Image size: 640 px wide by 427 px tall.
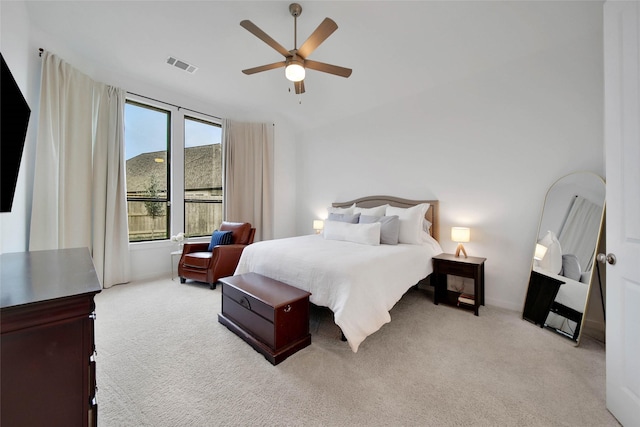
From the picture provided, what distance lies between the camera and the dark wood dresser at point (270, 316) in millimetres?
1889

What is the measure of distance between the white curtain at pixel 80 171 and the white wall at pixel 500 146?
385 centimetres

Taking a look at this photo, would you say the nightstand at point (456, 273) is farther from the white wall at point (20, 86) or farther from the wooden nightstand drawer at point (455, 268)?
the white wall at point (20, 86)

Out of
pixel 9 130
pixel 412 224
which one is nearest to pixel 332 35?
pixel 412 224

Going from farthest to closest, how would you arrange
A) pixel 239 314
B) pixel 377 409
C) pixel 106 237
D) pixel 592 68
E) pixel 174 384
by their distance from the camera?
pixel 106 237, pixel 592 68, pixel 239 314, pixel 174 384, pixel 377 409

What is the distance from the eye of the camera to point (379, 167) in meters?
4.10

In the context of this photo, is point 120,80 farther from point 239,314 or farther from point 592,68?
point 592,68

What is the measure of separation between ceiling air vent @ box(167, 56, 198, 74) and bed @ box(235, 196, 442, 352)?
2629 millimetres

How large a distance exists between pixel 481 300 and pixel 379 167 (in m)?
2.31

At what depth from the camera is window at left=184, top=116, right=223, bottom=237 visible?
176 inches


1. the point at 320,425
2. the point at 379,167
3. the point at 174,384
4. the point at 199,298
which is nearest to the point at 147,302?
the point at 199,298

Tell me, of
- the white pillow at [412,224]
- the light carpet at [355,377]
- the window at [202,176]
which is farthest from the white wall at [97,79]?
the white pillow at [412,224]

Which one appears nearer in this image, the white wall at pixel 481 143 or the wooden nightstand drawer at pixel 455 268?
the white wall at pixel 481 143

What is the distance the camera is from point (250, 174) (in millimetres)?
4973

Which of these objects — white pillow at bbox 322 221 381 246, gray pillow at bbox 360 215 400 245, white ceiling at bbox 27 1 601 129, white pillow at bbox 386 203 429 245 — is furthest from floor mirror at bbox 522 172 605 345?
white pillow at bbox 322 221 381 246
